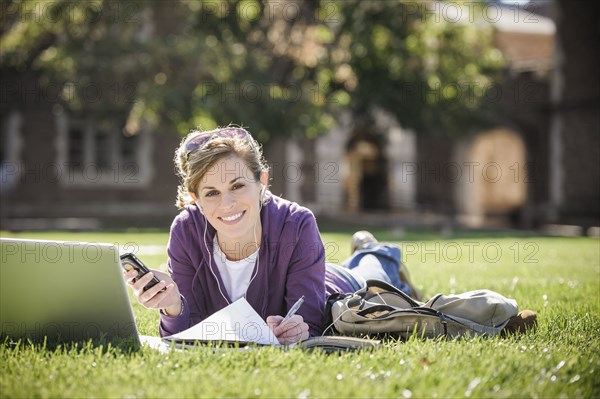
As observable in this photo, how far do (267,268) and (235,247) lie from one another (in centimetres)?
23

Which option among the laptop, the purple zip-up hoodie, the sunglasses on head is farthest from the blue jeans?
the laptop

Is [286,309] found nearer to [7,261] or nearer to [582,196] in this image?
[7,261]

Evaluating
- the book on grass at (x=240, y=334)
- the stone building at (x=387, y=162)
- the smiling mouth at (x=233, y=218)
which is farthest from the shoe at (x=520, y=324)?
the stone building at (x=387, y=162)

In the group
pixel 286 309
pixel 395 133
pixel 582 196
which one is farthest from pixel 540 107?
pixel 286 309

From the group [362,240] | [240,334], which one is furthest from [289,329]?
[362,240]

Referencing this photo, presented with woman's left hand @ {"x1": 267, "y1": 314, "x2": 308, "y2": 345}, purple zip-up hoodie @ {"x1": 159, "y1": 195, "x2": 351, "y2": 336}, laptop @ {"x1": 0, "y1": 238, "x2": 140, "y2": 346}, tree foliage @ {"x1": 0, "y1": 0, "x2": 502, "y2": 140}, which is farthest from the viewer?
tree foliage @ {"x1": 0, "y1": 0, "x2": 502, "y2": 140}

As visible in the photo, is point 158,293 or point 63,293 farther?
point 158,293

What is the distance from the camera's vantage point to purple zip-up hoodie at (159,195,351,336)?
12.2 feet

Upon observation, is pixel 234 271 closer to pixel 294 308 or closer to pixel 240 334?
pixel 294 308

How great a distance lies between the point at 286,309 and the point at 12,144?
18.6 metres

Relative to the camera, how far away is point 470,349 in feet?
10.4

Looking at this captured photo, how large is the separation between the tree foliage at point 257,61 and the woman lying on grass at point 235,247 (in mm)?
11849

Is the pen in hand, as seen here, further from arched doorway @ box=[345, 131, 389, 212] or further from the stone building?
arched doorway @ box=[345, 131, 389, 212]

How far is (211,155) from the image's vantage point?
357 centimetres
